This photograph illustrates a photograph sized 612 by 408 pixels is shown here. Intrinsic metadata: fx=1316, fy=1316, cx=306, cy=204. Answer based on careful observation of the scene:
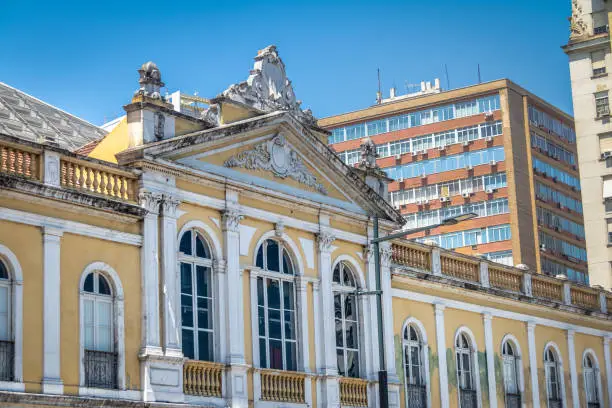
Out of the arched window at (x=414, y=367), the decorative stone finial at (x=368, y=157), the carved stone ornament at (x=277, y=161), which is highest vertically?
the decorative stone finial at (x=368, y=157)

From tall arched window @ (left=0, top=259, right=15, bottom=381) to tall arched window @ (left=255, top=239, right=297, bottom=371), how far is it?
7128 millimetres

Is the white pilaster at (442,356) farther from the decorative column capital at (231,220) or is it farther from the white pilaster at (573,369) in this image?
the decorative column capital at (231,220)

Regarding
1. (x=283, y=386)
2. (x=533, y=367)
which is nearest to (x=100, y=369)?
(x=283, y=386)

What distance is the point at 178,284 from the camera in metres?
27.5

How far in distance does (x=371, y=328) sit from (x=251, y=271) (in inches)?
182

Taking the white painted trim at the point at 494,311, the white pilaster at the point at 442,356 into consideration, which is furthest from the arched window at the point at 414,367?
the white painted trim at the point at 494,311

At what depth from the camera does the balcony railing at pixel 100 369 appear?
83.0 feet

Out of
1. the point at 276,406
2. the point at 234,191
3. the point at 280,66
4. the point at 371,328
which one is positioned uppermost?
the point at 280,66

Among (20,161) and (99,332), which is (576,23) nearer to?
(99,332)

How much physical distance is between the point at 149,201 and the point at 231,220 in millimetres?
2571

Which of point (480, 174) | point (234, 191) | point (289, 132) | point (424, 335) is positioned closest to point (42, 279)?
point (234, 191)

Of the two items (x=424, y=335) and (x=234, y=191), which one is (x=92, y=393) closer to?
(x=234, y=191)

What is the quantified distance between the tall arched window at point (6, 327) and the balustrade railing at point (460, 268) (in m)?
15.9

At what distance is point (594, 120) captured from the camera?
60.5m
